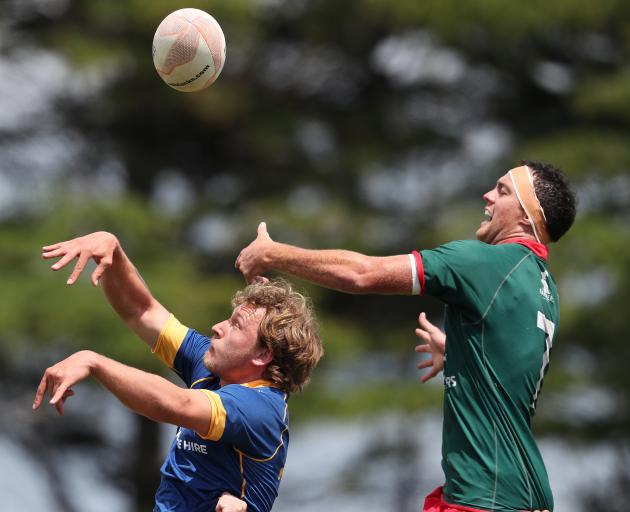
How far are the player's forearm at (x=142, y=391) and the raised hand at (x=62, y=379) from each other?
66 millimetres

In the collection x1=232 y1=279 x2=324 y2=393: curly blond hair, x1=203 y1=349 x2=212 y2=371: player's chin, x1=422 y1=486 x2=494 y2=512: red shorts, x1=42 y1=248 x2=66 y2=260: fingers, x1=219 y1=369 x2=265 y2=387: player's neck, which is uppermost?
x1=42 y1=248 x2=66 y2=260: fingers

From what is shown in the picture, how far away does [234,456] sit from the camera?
221 inches

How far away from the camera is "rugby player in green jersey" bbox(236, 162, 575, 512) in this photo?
575 cm

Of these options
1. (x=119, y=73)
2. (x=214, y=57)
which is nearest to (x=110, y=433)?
(x=119, y=73)

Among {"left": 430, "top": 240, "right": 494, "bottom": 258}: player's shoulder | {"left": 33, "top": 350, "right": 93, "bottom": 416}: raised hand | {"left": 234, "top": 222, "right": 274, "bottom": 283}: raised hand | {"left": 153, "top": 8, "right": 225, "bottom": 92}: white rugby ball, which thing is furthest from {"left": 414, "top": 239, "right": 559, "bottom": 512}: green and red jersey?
{"left": 153, "top": 8, "right": 225, "bottom": 92}: white rugby ball

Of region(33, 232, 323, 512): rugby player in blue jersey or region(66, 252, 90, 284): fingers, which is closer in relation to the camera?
region(66, 252, 90, 284): fingers

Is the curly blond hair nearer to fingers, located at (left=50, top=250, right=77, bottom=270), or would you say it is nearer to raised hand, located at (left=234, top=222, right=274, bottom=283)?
raised hand, located at (left=234, top=222, right=274, bottom=283)

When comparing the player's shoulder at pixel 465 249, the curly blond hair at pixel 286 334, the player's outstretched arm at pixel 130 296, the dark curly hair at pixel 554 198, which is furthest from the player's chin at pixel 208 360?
the dark curly hair at pixel 554 198

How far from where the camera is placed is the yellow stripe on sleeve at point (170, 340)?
616 centimetres

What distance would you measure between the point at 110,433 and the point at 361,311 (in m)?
4.57

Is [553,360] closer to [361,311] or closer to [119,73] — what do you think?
[361,311]

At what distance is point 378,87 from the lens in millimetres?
22188

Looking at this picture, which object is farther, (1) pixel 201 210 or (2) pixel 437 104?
(2) pixel 437 104

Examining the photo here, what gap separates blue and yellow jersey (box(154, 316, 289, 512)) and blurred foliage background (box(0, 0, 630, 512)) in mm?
12317
